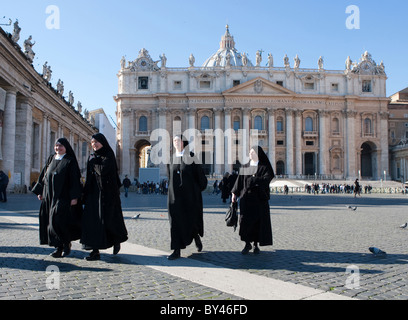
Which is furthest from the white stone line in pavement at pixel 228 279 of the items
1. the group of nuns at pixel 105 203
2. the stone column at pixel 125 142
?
the stone column at pixel 125 142

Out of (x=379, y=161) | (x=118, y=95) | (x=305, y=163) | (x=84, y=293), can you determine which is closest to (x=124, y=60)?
(x=118, y=95)

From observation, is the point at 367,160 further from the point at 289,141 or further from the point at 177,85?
the point at 177,85

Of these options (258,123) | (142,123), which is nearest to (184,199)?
(258,123)

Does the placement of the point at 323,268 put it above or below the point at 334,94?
below

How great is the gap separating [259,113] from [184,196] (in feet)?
177

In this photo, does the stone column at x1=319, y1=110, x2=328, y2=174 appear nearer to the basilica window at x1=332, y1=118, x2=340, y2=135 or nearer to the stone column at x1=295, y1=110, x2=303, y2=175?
the basilica window at x1=332, y1=118, x2=340, y2=135

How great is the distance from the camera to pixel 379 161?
58719 mm

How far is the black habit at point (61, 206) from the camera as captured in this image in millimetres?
5945

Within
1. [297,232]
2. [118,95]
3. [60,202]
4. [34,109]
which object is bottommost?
[297,232]

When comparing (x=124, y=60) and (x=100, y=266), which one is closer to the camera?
(x=100, y=266)

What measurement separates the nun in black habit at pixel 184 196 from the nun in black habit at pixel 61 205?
57.4 inches
